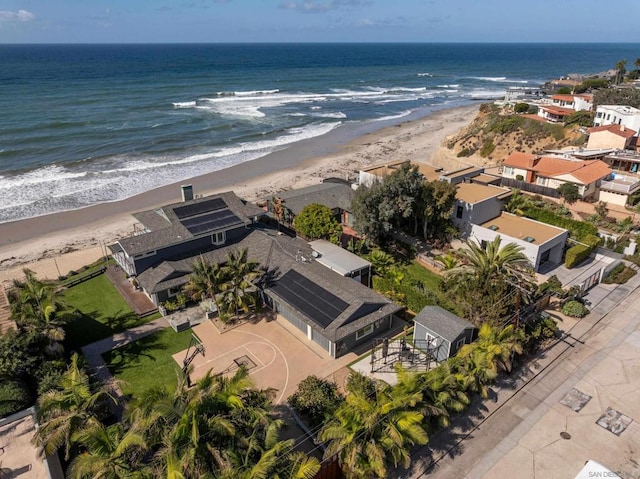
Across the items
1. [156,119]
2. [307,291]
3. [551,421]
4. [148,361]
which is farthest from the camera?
[156,119]

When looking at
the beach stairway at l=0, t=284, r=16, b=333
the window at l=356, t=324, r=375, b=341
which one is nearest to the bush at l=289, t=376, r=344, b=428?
the window at l=356, t=324, r=375, b=341

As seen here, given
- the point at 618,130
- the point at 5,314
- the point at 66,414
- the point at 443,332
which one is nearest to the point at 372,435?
the point at 443,332

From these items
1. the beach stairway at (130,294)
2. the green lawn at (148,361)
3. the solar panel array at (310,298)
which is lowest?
the green lawn at (148,361)

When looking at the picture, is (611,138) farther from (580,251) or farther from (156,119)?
(156,119)

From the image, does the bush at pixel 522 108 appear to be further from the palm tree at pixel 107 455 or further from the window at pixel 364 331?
the palm tree at pixel 107 455

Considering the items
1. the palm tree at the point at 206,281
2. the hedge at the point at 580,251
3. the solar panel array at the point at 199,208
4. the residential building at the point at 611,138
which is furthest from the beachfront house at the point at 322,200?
the residential building at the point at 611,138

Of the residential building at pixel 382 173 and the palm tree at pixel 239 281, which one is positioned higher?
the residential building at pixel 382 173
